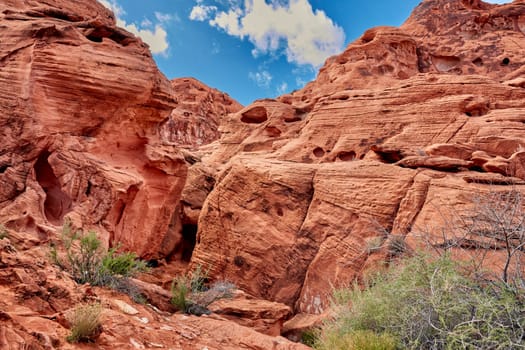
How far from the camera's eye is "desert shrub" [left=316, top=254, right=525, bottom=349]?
3729mm

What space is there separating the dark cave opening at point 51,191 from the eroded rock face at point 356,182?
209 inches

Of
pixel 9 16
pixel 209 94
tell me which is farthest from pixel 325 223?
pixel 209 94

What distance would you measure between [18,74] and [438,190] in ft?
38.3

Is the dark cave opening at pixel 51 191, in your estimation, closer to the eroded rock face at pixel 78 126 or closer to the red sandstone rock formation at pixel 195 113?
the eroded rock face at pixel 78 126

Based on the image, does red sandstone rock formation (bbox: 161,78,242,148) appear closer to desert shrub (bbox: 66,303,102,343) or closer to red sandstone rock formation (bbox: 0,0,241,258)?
red sandstone rock formation (bbox: 0,0,241,258)

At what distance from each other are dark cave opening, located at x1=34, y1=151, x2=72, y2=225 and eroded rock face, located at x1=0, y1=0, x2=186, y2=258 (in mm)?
26

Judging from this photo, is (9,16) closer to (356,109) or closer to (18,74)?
(18,74)

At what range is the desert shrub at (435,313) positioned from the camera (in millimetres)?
3729

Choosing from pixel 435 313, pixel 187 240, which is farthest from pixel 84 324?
pixel 187 240

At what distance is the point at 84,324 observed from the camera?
3.72 meters

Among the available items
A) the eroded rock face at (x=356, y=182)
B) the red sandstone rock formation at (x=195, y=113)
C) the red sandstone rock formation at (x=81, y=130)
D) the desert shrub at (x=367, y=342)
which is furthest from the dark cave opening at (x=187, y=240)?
the red sandstone rock formation at (x=195, y=113)

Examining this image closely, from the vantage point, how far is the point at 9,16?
406 inches

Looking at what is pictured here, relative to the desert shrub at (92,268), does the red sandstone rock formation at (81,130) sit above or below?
above

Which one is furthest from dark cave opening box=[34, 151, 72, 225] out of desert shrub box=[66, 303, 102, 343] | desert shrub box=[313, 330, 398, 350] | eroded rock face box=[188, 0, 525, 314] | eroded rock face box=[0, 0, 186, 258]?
desert shrub box=[313, 330, 398, 350]
